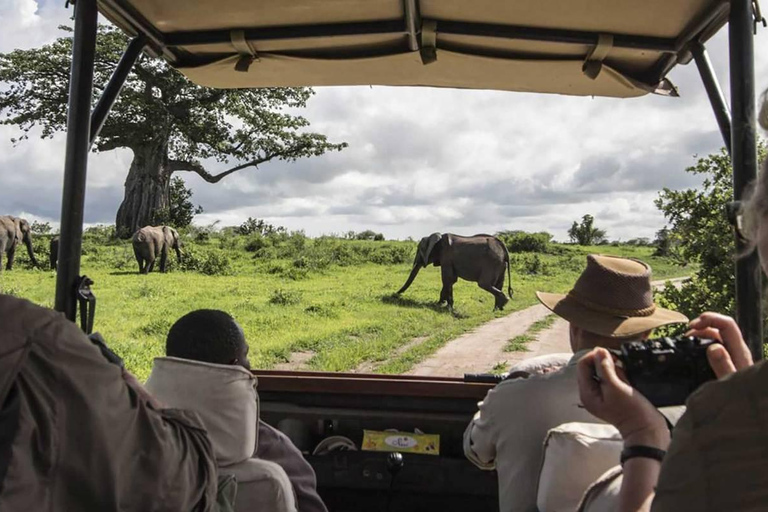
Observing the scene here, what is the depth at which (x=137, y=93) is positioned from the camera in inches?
746

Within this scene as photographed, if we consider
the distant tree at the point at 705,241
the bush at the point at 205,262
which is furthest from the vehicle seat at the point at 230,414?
the bush at the point at 205,262

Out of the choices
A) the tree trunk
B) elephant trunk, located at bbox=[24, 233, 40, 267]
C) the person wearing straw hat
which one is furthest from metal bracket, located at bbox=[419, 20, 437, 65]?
the tree trunk

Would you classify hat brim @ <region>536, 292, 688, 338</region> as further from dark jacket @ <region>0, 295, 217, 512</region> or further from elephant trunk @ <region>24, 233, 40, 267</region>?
elephant trunk @ <region>24, 233, 40, 267</region>

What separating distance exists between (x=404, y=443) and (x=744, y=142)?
117 centimetres

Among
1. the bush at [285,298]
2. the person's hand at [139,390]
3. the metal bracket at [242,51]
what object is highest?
the metal bracket at [242,51]

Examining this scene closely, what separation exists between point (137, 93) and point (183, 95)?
1.23 metres

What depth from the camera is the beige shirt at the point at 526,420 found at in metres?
1.26

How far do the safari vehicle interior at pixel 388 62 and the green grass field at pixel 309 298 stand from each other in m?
4.28

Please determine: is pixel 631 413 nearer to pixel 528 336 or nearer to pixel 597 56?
pixel 597 56

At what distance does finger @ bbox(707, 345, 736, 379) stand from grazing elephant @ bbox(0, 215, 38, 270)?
49.5ft

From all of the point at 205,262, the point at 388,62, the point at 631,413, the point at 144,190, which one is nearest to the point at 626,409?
the point at 631,413

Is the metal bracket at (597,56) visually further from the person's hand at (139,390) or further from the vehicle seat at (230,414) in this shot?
the person's hand at (139,390)

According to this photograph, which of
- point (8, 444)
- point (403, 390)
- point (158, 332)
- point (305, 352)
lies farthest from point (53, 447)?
point (158, 332)

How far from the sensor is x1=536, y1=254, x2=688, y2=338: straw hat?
136cm
